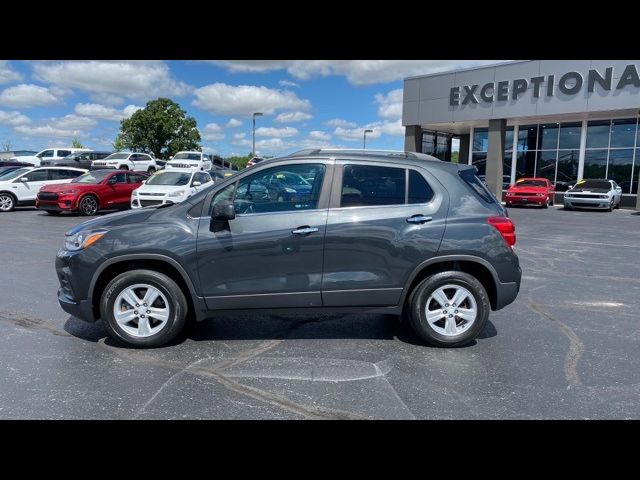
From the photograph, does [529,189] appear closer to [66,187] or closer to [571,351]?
[66,187]

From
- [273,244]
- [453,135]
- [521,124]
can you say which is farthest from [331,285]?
[453,135]

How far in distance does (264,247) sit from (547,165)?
29.0 m

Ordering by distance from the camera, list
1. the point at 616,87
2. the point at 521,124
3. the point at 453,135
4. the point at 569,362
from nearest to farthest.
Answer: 1. the point at 569,362
2. the point at 616,87
3. the point at 521,124
4. the point at 453,135

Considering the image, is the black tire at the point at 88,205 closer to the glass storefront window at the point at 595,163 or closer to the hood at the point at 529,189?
the hood at the point at 529,189

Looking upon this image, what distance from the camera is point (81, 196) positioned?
51.6 ft

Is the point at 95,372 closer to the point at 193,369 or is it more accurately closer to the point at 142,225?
the point at 193,369

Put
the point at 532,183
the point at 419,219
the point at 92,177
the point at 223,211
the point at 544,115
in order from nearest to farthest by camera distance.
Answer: the point at 223,211 → the point at 419,219 → the point at 92,177 → the point at 532,183 → the point at 544,115

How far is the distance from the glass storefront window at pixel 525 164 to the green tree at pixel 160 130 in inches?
1233

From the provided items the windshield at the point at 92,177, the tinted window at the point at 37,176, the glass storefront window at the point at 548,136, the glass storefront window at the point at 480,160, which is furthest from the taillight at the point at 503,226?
the glass storefront window at the point at 480,160

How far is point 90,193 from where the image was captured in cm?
1602

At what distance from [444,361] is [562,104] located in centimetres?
2436

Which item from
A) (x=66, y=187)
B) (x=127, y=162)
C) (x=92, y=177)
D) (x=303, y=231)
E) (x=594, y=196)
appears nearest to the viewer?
(x=303, y=231)

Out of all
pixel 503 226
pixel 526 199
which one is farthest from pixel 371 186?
pixel 526 199

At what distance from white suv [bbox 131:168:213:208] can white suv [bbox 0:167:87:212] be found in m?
4.02
